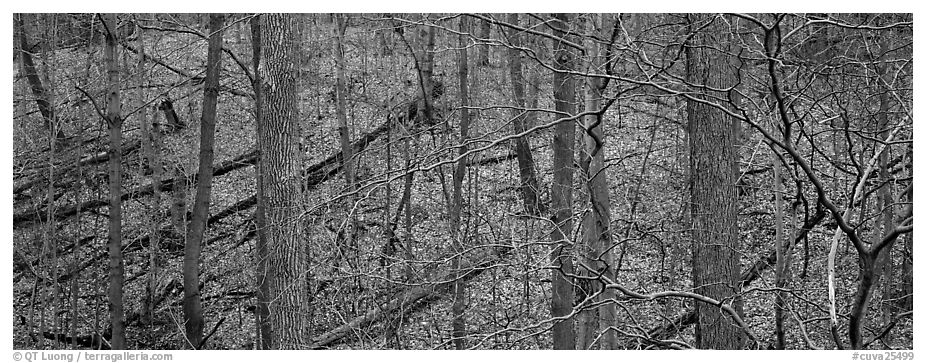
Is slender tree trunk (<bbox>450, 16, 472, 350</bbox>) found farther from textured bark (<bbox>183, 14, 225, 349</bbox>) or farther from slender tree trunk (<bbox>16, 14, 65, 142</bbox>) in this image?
slender tree trunk (<bbox>16, 14, 65, 142</bbox>)

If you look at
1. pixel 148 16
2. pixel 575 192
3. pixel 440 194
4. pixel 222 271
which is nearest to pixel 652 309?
pixel 575 192

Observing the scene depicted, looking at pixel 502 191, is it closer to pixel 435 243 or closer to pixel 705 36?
pixel 435 243

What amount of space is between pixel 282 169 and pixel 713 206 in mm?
4320

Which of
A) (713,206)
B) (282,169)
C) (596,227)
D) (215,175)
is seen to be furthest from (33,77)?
(713,206)

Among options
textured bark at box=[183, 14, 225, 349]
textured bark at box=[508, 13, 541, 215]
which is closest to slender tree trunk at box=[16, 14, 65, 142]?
textured bark at box=[183, 14, 225, 349]

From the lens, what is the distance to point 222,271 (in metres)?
13.9

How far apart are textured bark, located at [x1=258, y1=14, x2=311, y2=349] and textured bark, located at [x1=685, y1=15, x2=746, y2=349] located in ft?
12.9

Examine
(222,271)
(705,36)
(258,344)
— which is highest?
(705,36)

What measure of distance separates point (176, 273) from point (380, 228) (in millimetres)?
3897

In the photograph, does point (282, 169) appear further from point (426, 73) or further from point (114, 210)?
point (426, 73)

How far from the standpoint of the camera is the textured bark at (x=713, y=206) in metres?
7.54

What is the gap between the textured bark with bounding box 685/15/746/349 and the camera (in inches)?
297

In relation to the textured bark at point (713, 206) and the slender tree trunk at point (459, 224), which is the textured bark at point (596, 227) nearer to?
the textured bark at point (713, 206)

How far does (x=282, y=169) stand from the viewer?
7.62 m
